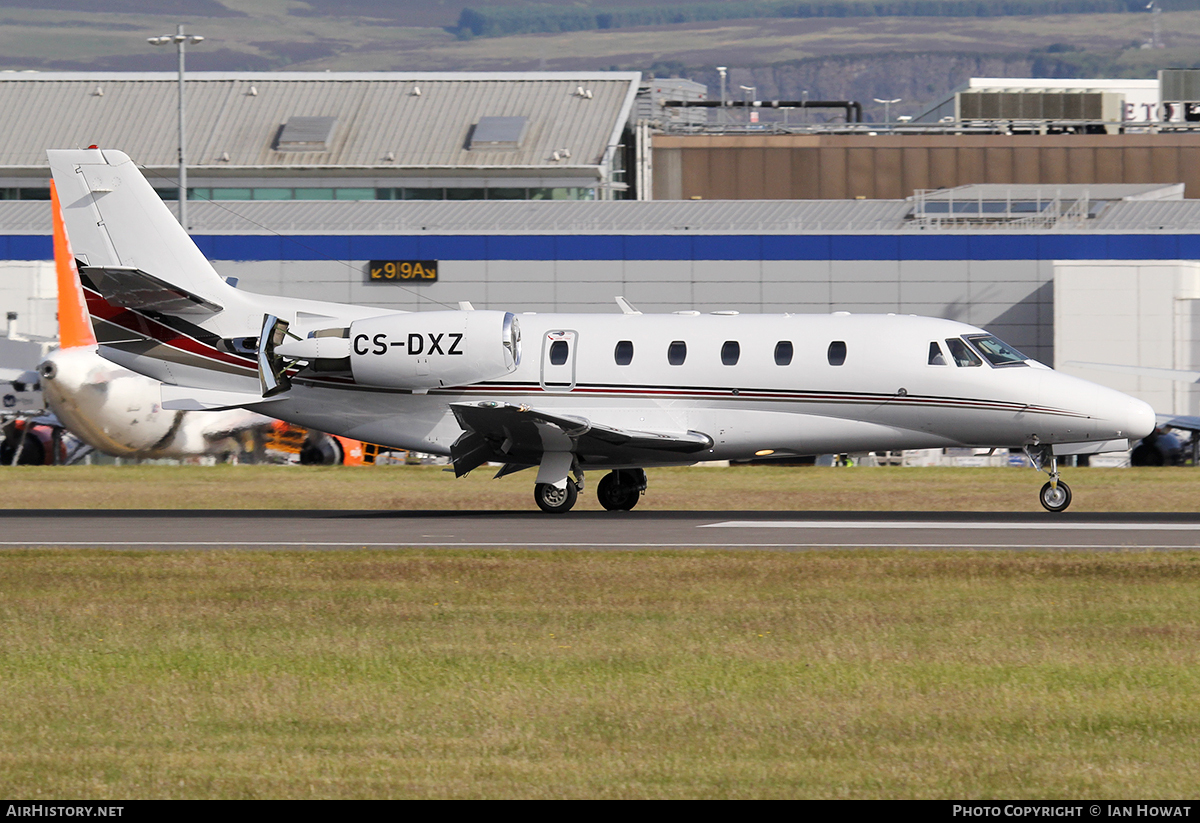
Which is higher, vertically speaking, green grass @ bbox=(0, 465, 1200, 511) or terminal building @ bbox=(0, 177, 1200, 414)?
terminal building @ bbox=(0, 177, 1200, 414)

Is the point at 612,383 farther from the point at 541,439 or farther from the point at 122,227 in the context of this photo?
the point at 122,227

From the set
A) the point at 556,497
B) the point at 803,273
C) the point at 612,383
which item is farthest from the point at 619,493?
the point at 803,273

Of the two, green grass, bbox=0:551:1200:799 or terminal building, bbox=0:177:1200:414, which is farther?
terminal building, bbox=0:177:1200:414

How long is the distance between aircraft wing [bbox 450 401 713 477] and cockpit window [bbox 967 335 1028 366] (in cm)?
477

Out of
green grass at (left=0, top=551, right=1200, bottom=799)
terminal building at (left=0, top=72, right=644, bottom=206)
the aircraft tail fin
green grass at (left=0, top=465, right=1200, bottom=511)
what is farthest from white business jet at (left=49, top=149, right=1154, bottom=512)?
terminal building at (left=0, top=72, right=644, bottom=206)

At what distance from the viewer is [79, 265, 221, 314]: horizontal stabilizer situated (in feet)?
88.1

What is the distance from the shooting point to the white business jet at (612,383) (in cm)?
2572

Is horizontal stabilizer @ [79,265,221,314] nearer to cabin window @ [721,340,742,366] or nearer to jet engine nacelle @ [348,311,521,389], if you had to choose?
jet engine nacelle @ [348,311,521,389]

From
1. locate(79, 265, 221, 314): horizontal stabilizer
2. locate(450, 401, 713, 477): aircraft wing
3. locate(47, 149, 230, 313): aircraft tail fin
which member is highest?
locate(47, 149, 230, 313): aircraft tail fin

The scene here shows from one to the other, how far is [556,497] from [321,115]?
59.0 meters

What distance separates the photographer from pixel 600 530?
2317 cm

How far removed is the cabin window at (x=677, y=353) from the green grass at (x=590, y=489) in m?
4.75
